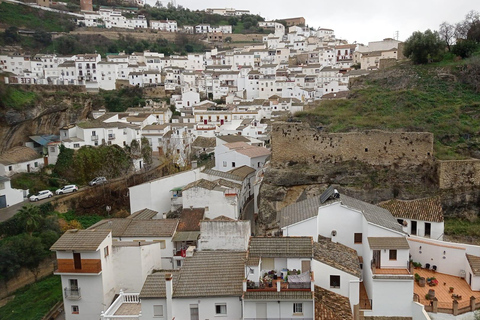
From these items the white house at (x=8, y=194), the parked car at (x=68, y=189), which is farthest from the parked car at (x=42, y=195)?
the white house at (x=8, y=194)

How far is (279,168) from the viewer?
2283cm

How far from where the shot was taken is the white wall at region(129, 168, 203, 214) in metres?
25.4

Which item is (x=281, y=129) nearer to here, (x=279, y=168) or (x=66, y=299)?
(x=279, y=168)

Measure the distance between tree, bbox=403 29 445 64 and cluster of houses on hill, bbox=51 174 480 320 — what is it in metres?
17.6

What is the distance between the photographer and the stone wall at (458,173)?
20.0m

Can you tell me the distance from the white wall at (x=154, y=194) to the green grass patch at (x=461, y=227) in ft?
48.3

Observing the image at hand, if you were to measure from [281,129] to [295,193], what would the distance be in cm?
343

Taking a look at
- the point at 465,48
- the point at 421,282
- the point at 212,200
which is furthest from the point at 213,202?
the point at 465,48

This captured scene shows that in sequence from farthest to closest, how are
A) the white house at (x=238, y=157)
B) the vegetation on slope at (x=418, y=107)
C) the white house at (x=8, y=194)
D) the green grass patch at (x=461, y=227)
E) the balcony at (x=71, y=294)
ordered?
1. the white house at (x=238, y=157)
2. the white house at (x=8, y=194)
3. the vegetation on slope at (x=418, y=107)
4. the green grass patch at (x=461, y=227)
5. the balcony at (x=71, y=294)

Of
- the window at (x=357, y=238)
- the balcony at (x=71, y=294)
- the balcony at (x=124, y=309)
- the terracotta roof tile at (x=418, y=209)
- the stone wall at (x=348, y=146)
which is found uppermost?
the stone wall at (x=348, y=146)

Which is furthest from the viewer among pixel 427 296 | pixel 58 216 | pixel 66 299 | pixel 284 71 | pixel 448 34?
pixel 284 71

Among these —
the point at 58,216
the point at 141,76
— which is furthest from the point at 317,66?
the point at 58,216

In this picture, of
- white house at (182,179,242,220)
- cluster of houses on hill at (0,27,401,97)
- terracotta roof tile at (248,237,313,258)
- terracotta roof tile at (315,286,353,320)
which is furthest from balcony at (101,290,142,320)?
cluster of houses on hill at (0,27,401,97)

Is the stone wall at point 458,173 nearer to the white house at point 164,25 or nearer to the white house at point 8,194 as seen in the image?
the white house at point 8,194
